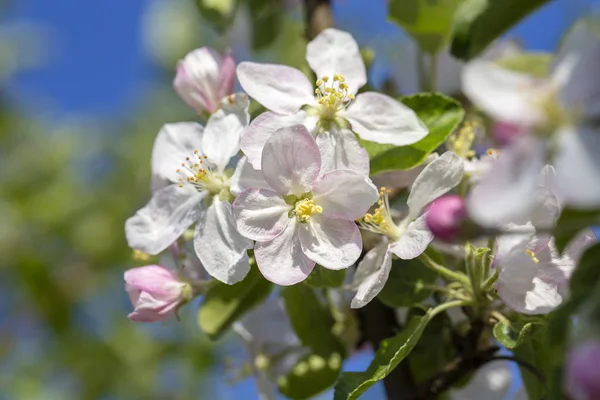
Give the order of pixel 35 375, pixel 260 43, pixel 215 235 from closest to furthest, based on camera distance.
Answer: pixel 215 235
pixel 260 43
pixel 35 375

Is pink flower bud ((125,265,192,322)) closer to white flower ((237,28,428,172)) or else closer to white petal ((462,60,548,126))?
white flower ((237,28,428,172))

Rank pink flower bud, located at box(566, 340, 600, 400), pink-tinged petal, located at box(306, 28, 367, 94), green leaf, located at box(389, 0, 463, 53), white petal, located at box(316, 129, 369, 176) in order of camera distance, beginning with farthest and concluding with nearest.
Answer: green leaf, located at box(389, 0, 463, 53)
pink-tinged petal, located at box(306, 28, 367, 94)
white petal, located at box(316, 129, 369, 176)
pink flower bud, located at box(566, 340, 600, 400)

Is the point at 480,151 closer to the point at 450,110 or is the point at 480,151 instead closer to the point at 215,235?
the point at 450,110

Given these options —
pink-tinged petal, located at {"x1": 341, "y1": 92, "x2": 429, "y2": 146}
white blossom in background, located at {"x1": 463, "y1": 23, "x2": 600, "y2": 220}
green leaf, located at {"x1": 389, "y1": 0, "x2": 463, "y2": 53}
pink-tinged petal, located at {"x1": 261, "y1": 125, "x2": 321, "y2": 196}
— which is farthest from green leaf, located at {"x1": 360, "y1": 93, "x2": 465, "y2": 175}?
white blossom in background, located at {"x1": 463, "y1": 23, "x2": 600, "y2": 220}

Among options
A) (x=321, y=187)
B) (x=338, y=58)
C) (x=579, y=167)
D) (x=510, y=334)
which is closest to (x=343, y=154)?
(x=321, y=187)

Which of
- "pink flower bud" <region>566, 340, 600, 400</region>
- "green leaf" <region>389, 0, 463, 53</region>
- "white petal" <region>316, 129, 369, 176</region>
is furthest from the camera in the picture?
"green leaf" <region>389, 0, 463, 53</region>

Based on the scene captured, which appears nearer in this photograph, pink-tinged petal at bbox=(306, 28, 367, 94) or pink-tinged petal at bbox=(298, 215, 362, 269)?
pink-tinged petal at bbox=(298, 215, 362, 269)

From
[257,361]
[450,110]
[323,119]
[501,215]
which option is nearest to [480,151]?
[450,110]
